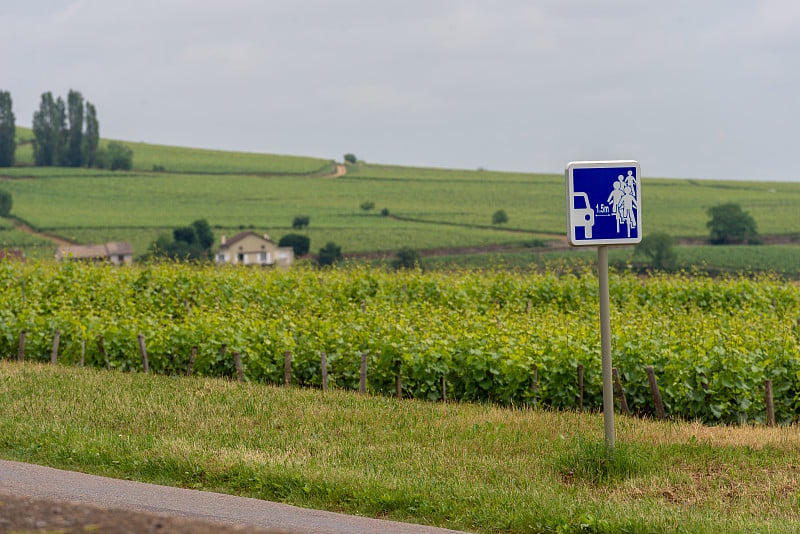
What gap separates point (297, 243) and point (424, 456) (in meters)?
70.4

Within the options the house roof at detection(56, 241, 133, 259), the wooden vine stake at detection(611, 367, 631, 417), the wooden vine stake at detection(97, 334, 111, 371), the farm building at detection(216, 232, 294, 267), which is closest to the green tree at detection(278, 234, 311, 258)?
the farm building at detection(216, 232, 294, 267)

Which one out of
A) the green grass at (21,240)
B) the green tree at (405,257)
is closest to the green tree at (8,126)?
the green grass at (21,240)

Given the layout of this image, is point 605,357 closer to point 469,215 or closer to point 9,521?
point 9,521

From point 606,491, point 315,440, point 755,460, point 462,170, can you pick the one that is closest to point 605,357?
point 606,491

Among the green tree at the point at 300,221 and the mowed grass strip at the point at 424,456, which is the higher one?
the green tree at the point at 300,221

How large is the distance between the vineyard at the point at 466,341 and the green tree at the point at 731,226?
61.6 metres

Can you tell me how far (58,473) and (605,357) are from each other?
568 centimetres

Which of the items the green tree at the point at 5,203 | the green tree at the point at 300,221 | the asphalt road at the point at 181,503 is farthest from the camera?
the green tree at the point at 5,203

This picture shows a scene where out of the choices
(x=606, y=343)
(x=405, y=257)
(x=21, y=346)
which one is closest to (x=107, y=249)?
(x=405, y=257)

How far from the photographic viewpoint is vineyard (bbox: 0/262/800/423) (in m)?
14.8

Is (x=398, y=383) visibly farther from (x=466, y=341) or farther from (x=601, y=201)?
(x=601, y=201)

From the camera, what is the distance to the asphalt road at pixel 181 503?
802 cm

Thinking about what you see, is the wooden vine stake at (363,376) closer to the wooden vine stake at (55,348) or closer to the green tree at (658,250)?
the wooden vine stake at (55,348)

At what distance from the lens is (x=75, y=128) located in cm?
11569
